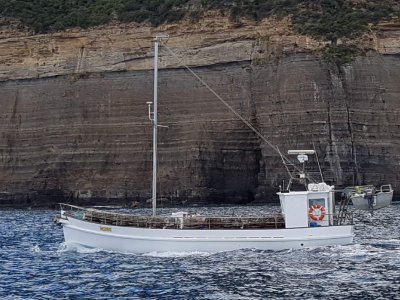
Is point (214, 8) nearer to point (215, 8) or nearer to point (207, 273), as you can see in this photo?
point (215, 8)

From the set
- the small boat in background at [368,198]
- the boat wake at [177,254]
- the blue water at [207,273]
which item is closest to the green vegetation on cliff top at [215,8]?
the small boat in background at [368,198]

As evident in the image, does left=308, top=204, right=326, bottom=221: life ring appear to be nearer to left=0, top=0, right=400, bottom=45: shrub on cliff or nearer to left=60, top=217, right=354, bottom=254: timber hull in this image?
left=60, top=217, right=354, bottom=254: timber hull

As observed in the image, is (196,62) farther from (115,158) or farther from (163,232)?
(163,232)

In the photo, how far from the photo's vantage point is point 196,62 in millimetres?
76375

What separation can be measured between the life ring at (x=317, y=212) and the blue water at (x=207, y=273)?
1503 millimetres

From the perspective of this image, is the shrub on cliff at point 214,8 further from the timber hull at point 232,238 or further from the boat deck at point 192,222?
the timber hull at point 232,238

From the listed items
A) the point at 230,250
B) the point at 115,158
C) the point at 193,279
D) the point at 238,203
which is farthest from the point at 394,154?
the point at 193,279

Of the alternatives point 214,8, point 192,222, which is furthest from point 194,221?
point 214,8

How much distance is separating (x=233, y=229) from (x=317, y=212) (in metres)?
3.75

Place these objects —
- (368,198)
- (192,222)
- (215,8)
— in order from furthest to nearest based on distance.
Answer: (215,8)
(368,198)
(192,222)

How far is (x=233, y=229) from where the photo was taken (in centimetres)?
3322

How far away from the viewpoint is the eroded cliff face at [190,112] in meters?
70.0

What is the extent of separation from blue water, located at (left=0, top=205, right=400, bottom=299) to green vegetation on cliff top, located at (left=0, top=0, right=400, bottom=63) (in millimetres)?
41014

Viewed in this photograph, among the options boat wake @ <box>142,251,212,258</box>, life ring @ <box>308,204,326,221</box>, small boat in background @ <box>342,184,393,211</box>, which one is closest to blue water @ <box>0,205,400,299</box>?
boat wake @ <box>142,251,212,258</box>
